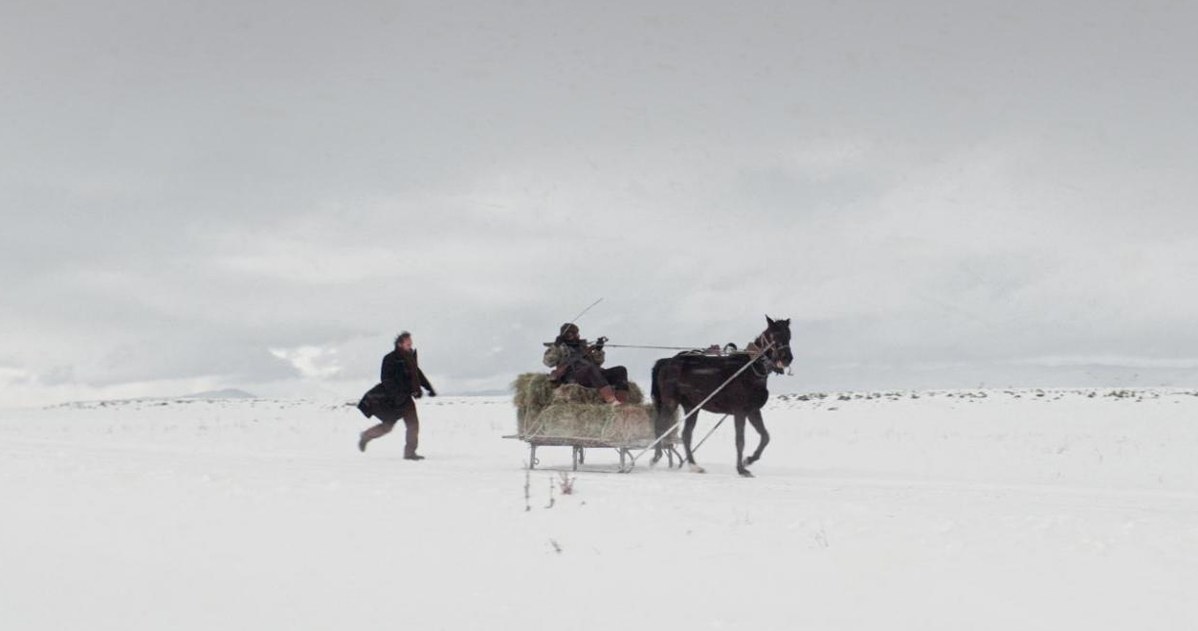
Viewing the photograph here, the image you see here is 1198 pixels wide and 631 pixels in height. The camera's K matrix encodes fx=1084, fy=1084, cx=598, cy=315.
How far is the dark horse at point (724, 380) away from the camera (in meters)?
14.0

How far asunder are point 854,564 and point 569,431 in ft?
20.3

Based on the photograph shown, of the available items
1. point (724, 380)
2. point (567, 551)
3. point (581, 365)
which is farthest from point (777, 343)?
point (567, 551)

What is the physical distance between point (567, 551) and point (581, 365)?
5.94 meters

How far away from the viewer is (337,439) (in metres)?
24.3

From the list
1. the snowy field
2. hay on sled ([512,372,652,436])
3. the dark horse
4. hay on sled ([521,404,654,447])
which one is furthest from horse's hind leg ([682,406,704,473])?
the snowy field

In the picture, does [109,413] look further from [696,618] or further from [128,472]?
[696,618]

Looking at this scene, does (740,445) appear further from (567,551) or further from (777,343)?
(567,551)

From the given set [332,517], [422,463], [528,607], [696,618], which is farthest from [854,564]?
[422,463]

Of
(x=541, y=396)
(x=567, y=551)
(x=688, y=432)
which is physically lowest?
(x=567, y=551)

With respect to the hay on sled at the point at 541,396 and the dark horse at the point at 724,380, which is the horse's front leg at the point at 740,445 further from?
the hay on sled at the point at 541,396

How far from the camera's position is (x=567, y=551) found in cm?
817

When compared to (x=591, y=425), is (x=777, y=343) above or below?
above

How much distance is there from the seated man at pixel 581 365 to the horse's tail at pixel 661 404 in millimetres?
577

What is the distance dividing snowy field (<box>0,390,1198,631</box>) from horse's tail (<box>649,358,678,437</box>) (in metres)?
1.32
